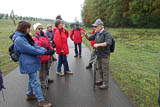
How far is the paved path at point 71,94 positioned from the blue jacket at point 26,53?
3.20ft

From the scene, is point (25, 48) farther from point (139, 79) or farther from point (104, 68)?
point (139, 79)

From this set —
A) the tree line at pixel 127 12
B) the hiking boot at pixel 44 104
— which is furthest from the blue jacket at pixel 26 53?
the tree line at pixel 127 12

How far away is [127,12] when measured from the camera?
38250mm

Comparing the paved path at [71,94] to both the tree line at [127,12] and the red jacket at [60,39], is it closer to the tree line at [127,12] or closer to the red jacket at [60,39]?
the red jacket at [60,39]

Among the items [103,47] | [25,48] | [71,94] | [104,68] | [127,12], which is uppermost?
[127,12]

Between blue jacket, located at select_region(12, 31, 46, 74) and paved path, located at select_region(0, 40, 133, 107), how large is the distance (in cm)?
98

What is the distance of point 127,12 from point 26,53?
38.5m

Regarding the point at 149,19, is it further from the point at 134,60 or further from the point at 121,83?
the point at 121,83

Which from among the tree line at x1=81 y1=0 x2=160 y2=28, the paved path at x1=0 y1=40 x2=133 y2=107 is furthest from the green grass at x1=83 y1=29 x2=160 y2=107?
the tree line at x1=81 y1=0 x2=160 y2=28

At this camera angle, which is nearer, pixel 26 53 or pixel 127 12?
pixel 26 53

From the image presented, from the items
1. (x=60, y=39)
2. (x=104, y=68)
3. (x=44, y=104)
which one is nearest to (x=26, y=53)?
(x=44, y=104)

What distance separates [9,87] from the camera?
4.67m

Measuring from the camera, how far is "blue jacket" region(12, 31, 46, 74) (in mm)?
3100

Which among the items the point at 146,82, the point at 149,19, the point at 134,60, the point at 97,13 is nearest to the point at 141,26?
the point at 149,19
